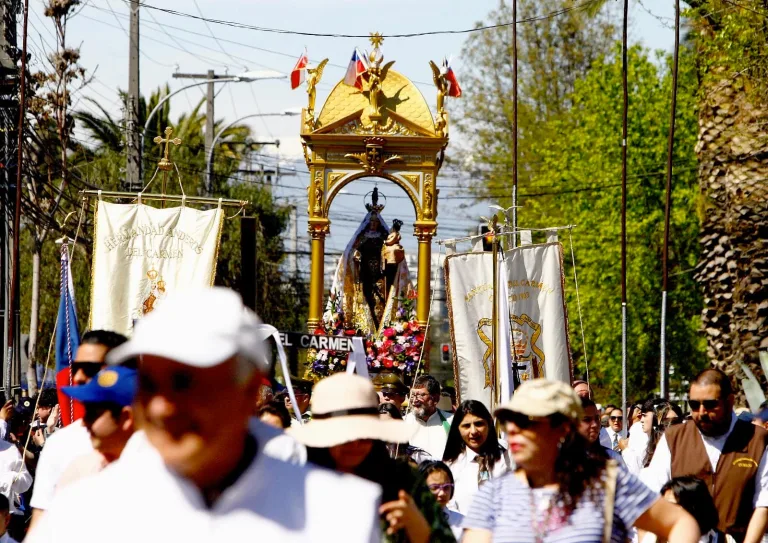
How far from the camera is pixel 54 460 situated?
495 centimetres

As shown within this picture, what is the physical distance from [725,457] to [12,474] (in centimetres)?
558

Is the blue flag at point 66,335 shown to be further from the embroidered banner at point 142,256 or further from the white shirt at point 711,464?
the embroidered banner at point 142,256

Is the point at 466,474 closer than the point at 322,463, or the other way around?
the point at 322,463

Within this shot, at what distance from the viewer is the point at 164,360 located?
2064mm

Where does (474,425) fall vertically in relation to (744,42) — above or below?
below

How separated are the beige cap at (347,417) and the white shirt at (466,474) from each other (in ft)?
10.4

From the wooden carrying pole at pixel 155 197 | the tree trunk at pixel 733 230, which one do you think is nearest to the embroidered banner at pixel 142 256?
the wooden carrying pole at pixel 155 197

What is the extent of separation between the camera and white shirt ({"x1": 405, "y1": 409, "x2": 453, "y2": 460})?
10.3 m

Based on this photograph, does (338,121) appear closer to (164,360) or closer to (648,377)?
Result: (648,377)

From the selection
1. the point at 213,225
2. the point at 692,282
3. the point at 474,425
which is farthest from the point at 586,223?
the point at 474,425

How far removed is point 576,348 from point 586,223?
3.88m

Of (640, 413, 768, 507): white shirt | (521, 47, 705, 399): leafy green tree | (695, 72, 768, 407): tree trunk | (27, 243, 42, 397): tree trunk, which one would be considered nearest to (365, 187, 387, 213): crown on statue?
(695, 72, 768, 407): tree trunk

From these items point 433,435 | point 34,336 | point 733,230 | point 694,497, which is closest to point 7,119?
point 34,336

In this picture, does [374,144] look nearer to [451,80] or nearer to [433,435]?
[451,80]
